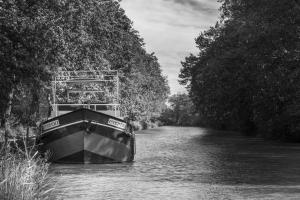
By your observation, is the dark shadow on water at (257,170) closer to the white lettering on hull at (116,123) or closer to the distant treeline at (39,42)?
the white lettering on hull at (116,123)

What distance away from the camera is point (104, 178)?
1984 cm

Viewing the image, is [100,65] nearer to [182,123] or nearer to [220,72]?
[220,72]

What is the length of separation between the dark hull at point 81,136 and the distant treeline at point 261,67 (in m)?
16.7

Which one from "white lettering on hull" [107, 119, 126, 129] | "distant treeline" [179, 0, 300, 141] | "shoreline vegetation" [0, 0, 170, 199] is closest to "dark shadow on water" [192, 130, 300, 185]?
"white lettering on hull" [107, 119, 126, 129]

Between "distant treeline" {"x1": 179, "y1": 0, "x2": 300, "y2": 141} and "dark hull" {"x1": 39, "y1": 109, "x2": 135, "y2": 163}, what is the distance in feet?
54.8

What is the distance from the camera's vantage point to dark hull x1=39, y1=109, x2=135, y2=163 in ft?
81.2

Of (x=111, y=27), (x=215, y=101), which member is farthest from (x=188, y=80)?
(x=111, y=27)

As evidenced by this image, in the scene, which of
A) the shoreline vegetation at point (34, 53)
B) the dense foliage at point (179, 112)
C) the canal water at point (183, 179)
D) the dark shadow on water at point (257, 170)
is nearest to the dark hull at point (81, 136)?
the canal water at point (183, 179)

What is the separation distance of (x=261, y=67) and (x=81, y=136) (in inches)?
922

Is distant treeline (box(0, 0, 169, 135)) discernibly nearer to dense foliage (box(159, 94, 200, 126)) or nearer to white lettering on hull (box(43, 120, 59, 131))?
white lettering on hull (box(43, 120, 59, 131))

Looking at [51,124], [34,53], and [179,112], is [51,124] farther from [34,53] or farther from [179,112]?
[179,112]

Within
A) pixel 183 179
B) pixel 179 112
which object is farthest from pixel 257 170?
pixel 179 112

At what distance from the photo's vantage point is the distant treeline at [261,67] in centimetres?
3816

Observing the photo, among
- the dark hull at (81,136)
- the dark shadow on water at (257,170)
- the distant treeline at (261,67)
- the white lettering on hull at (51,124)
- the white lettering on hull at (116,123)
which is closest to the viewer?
the dark shadow on water at (257,170)
